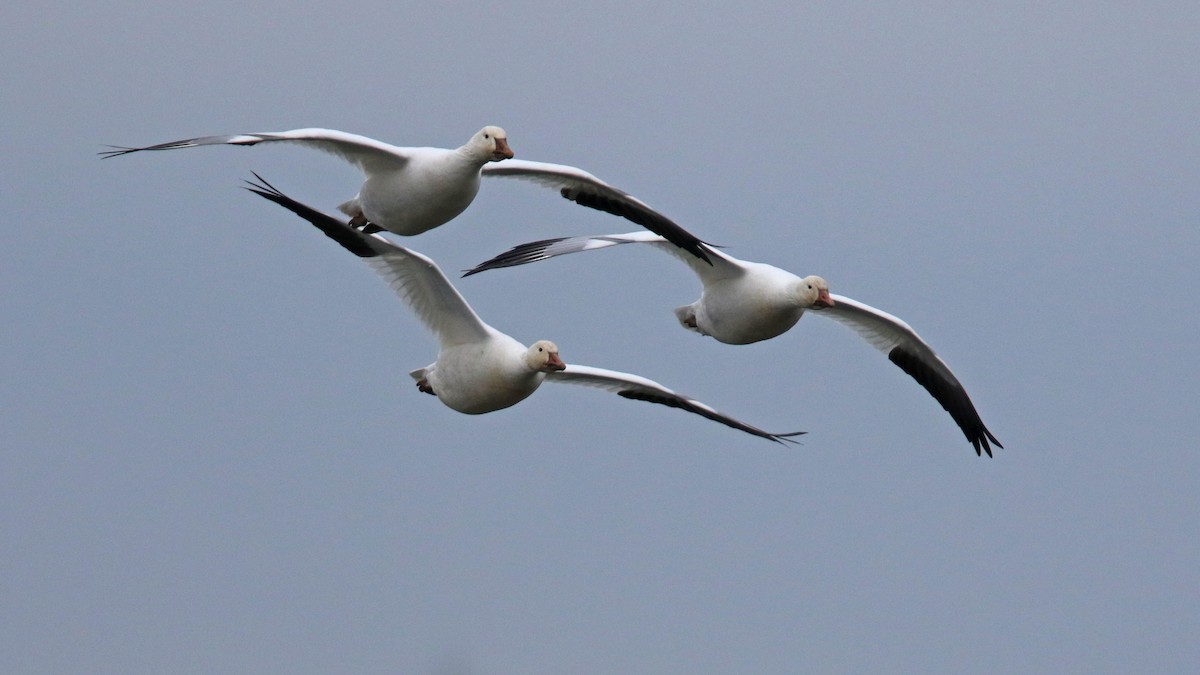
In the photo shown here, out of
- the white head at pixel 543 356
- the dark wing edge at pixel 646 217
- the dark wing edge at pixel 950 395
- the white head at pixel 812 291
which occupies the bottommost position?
the white head at pixel 543 356

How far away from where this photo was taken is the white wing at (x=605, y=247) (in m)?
15.5

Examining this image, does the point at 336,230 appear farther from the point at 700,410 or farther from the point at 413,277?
the point at 700,410

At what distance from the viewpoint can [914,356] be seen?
17.4 m

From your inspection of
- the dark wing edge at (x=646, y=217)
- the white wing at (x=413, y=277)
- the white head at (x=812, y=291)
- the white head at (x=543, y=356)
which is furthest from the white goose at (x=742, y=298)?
the white head at (x=543, y=356)

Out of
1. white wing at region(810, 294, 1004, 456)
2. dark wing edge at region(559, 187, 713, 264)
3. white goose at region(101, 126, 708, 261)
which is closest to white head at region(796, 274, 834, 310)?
dark wing edge at region(559, 187, 713, 264)

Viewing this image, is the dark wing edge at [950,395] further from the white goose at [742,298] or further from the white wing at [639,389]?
the white wing at [639,389]

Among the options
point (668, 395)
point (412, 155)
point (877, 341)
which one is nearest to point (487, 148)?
point (412, 155)

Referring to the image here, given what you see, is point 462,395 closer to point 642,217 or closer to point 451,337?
point 451,337

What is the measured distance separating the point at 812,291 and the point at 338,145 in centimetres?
411

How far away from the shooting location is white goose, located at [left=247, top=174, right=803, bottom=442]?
13.4 metres

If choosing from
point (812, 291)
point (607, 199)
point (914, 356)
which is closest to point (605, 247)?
point (607, 199)

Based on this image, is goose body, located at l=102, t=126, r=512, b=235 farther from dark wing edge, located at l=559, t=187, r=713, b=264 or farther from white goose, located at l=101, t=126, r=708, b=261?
dark wing edge, located at l=559, t=187, r=713, b=264

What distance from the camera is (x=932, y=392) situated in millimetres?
17766

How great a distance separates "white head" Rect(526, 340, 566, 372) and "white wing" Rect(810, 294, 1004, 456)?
3441 mm
